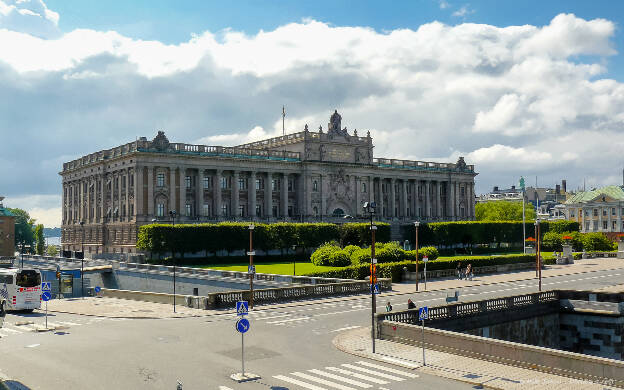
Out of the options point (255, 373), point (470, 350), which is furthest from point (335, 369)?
point (470, 350)

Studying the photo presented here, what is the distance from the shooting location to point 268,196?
→ 12062cm

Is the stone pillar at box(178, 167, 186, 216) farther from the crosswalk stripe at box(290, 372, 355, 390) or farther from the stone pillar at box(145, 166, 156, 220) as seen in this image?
the crosswalk stripe at box(290, 372, 355, 390)

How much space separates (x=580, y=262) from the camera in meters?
95.8

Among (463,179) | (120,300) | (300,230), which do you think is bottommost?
(120,300)

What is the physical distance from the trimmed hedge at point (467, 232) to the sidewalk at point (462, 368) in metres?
88.5

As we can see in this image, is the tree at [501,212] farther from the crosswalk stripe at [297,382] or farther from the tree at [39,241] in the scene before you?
the crosswalk stripe at [297,382]

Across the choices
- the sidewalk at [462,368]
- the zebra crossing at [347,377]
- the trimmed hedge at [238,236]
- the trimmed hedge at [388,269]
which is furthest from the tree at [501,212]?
the zebra crossing at [347,377]

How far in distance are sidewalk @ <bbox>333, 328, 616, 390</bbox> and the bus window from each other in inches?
1068

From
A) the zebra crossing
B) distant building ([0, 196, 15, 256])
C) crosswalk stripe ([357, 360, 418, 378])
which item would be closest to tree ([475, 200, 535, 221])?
distant building ([0, 196, 15, 256])

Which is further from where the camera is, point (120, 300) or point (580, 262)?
point (580, 262)

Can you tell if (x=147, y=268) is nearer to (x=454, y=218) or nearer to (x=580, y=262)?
(x=580, y=262)

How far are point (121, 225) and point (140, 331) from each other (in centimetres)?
7566

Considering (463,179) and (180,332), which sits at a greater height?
(463,179)

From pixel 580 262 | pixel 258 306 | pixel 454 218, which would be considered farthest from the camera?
pixel 454 218
